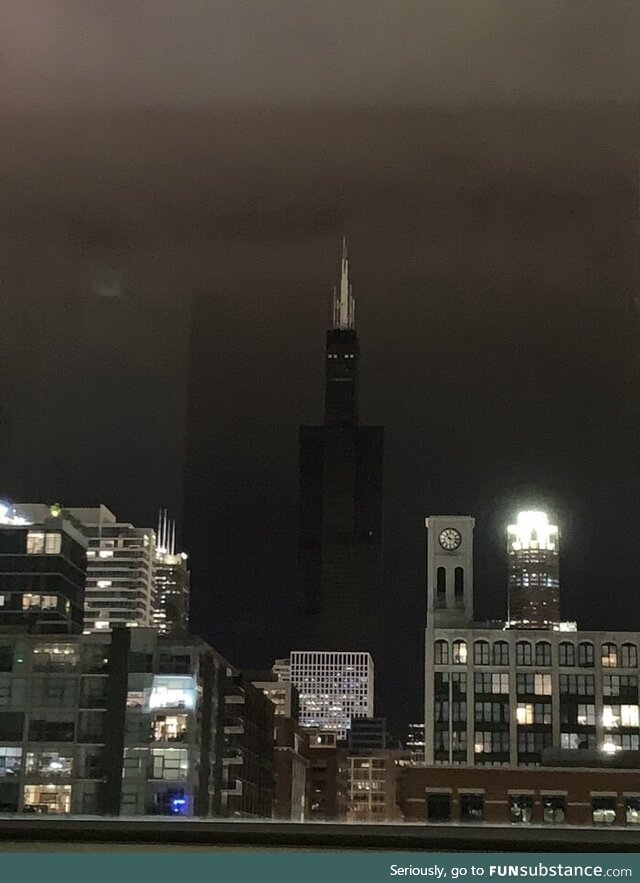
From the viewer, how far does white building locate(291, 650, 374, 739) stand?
2523 mm

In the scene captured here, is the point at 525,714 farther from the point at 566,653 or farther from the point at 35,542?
the point at 35,542

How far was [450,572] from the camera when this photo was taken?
8.07 feet

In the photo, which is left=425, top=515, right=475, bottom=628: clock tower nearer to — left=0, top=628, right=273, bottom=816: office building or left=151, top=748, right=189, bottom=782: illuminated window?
left=0, top=628, right=273, bottom=816: office building

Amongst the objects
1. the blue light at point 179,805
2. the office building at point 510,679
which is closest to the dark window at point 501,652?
the office building at point 510,679

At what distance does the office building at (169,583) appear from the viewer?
95.2 inches

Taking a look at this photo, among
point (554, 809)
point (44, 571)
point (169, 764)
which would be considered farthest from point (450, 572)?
point (44, 571)

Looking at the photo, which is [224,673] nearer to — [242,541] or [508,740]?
[242,541]

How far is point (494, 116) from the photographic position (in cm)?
229

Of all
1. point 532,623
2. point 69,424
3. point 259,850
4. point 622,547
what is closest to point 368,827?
point 259,850

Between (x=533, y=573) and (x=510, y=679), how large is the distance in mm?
328

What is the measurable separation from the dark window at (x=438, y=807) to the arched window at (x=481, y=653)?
50cm

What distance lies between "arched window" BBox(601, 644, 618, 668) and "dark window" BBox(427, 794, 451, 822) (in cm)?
59

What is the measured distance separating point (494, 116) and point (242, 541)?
1309 millimetres

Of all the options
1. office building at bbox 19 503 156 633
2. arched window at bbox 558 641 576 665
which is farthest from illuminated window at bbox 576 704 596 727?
office building at bbox 19 503 156 633
